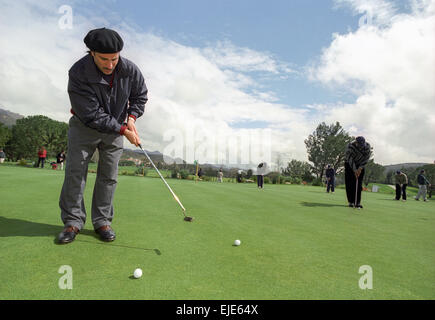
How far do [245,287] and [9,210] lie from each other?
17.0ft

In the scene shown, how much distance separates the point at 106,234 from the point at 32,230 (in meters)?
1.18

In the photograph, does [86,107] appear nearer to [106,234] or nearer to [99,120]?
[99,120]

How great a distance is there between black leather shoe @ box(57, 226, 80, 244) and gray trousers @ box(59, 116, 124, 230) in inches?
3.9

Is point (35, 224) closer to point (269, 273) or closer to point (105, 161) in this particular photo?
point (105, 161)

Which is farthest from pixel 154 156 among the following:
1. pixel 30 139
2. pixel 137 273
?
pixel 30 139

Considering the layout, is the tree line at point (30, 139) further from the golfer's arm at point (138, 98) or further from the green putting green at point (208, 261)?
the green putting green at point (208, 261)

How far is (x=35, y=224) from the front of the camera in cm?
430

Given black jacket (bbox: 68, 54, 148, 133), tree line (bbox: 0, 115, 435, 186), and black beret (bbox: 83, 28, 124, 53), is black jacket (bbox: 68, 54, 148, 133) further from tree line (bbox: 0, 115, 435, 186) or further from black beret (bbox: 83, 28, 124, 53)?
tree line (bbox: 0, 115, 435, 186)

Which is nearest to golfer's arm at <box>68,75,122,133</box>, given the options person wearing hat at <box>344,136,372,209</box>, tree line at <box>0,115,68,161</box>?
person wearing hat at <box>344,136,372,209</box>
